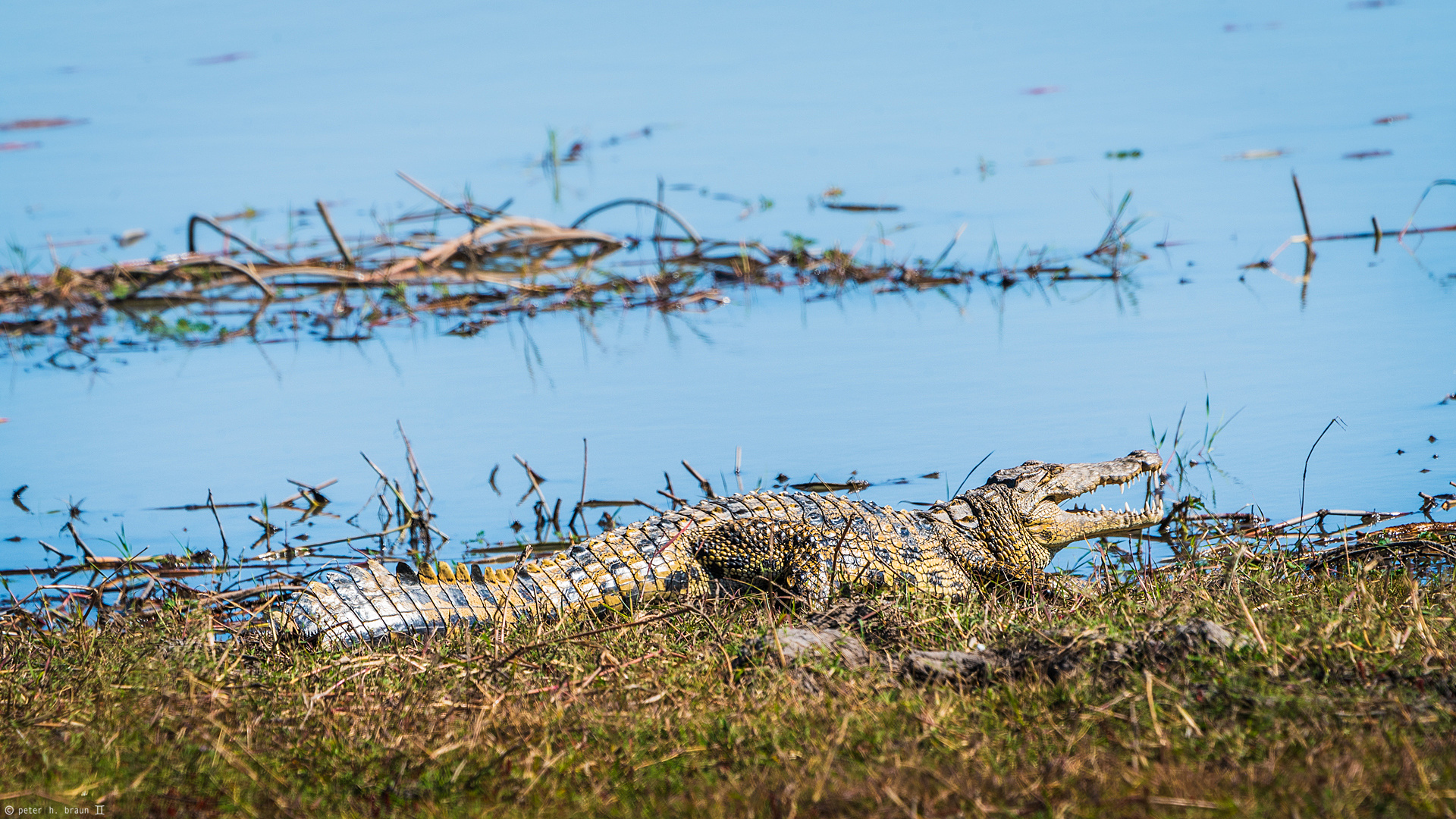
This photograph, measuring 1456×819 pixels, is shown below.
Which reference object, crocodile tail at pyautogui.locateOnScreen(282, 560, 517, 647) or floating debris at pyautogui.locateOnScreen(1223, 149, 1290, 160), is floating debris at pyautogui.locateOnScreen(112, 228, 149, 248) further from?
floating debris at pyautogui.locateOnScreen(1223, 149, 1290, 160)

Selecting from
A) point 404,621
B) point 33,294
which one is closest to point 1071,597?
point 404,621

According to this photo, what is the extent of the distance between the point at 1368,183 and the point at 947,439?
7.16 meters

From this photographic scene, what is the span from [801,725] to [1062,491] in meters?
2.87

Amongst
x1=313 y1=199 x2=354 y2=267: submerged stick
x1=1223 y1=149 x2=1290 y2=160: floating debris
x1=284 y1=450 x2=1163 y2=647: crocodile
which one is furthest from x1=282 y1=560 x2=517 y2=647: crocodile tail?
x1=1223 y1=149 x2=1290 y2=160: floating debris

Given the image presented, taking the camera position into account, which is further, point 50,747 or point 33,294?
point 33,294

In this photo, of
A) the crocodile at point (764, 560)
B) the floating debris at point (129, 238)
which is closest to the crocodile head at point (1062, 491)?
the crocodile at point (764, 560)

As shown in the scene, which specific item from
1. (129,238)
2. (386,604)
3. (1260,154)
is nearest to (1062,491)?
(386,604)

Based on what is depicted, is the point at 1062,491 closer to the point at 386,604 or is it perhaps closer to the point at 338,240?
the point at 386,604

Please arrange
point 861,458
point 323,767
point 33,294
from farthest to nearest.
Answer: point 33,294 < point 861,458 < point 323,767

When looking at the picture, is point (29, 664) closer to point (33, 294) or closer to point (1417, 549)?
point (1417, 549)

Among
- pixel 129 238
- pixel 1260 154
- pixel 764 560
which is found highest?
pixel 1260 154

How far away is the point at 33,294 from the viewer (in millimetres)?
11781

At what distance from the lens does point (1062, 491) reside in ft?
19.3

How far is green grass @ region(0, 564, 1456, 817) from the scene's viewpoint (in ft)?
9.49
